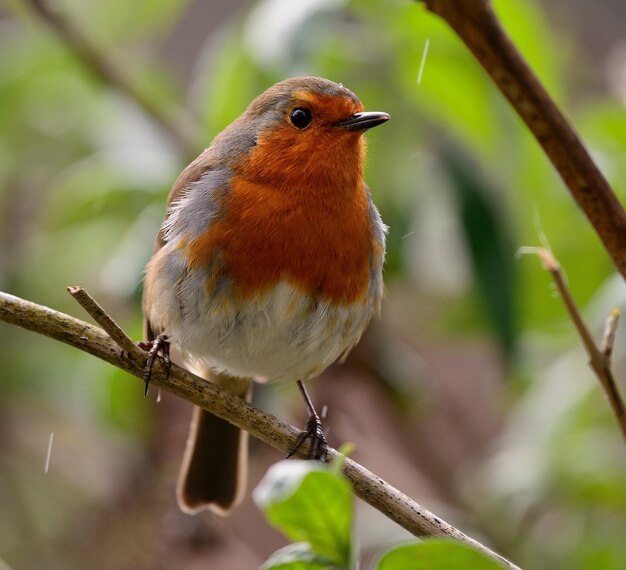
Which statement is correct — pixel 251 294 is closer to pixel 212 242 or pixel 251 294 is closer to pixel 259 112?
pixel 212 242

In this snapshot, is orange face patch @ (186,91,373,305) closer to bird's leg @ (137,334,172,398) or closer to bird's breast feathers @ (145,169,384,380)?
bird's breast feathers @ (145,169,384,380)

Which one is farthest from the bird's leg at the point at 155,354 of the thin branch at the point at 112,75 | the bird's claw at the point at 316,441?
the thin branch at the point at 112,75

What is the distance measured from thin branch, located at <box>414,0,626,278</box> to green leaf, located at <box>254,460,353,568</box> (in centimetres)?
55

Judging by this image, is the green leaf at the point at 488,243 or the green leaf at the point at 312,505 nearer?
the green leaf at the point at 312,505

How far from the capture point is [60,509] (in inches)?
145

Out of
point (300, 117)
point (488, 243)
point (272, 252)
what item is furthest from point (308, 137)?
point (488, 243)

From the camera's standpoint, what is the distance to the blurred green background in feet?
8.66

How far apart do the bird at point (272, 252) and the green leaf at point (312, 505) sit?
47.5 inches

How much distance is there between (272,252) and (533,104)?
3.79ft

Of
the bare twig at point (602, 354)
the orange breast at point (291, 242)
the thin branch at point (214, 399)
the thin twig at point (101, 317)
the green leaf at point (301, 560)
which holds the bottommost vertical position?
the green leaf at point (301, 560)

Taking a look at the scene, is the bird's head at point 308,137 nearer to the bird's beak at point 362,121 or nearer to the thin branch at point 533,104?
the bird's beak at point 362,121

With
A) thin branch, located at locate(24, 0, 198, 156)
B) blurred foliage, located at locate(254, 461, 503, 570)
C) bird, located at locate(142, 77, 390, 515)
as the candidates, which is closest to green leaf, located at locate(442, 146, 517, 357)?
bird, located at locate(142, 77, 390, 515)

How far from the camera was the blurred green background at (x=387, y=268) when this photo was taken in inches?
104

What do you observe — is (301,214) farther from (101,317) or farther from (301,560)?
(301,560)
